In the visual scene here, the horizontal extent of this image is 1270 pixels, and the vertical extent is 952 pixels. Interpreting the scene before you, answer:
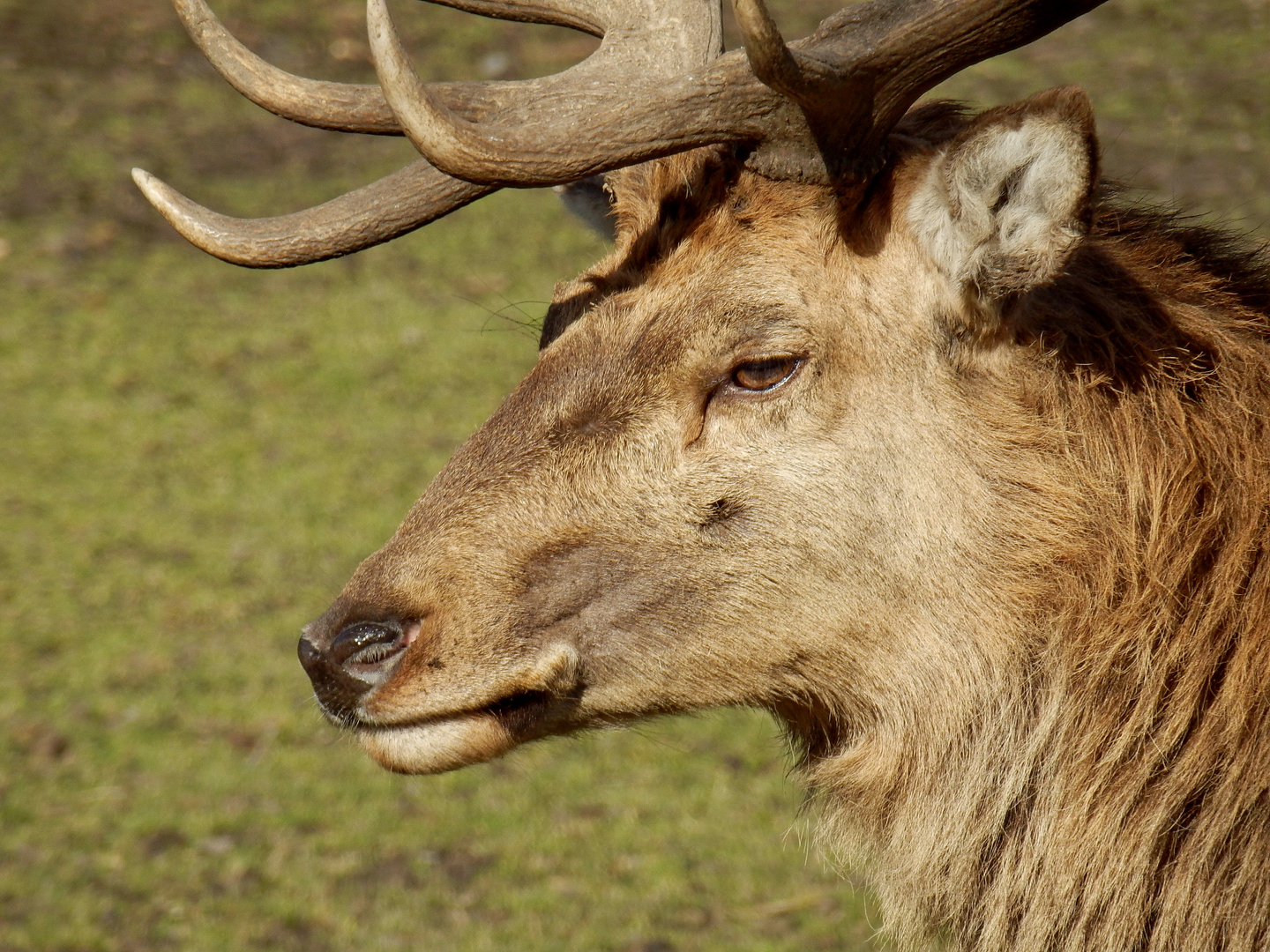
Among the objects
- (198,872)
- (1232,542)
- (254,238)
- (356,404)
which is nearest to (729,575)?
(1232,542)

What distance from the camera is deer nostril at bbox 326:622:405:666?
9.38ft

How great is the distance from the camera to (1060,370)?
9.34ft

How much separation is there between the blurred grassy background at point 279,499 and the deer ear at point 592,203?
1.47 m

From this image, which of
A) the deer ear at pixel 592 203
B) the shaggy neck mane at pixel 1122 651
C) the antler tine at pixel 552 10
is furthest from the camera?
the deer ear at pixel 592 203

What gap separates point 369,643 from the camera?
2861 millimetres

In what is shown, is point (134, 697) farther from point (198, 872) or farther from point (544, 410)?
point (544, 410)

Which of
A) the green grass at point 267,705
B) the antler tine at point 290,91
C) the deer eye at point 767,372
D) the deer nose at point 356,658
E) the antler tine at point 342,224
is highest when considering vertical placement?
the antler tine at point 290,91

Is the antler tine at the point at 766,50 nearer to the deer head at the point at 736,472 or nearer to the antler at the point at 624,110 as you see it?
the antler at the point at 624,110

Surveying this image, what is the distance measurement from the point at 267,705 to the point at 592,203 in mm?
3340

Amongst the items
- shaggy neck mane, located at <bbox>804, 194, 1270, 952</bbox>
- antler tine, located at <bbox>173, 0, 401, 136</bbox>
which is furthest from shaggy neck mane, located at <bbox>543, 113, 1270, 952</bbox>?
antler tine, located at <bbox>173, 0, 401, 136</bbox>

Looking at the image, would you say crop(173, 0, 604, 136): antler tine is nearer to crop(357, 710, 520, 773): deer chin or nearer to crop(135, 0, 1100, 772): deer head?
crop(135, 0, 1100, 772): deer head

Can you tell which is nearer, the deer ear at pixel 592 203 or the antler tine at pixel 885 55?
the antler tine at pixel 885 55

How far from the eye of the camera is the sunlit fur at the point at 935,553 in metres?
2.78

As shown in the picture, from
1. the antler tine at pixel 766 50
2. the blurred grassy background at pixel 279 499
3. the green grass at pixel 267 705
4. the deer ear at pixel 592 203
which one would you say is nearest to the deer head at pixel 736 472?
the antler tine at pixel 766 50
